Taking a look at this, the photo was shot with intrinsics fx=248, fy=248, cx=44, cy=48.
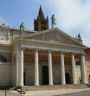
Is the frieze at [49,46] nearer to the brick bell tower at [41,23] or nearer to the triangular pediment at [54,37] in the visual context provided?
the triangular pediment at [54,37]

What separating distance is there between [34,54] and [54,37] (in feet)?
15.6

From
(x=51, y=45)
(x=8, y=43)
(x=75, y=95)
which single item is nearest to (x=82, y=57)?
(x=51, y=45)

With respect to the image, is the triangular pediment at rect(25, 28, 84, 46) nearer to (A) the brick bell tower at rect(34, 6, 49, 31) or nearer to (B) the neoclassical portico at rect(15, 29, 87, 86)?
(B) the neoclassical portico at rect(15, 29, 87, 86)

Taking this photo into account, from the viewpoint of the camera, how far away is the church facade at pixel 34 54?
127 ft

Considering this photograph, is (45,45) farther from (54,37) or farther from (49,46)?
(54,37)

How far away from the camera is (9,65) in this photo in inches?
1657

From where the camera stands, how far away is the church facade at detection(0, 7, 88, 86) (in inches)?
1526

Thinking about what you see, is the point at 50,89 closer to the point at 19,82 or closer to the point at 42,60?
the point at 19,82

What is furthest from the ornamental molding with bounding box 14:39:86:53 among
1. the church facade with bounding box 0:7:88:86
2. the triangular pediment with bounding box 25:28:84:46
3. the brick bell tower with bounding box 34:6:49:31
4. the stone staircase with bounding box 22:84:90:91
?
the brick bell tower with bounding box 34:6:49:31

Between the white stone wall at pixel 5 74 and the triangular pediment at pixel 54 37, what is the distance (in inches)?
267

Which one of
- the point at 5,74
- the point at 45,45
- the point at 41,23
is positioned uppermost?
the point at 41,23

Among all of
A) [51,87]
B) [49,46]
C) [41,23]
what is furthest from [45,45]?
[41,23]

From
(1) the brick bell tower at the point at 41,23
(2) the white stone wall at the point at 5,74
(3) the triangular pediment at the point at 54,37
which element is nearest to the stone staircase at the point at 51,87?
(2) the white stone wall at the point at 5,74

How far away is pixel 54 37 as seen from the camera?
42594 mm
